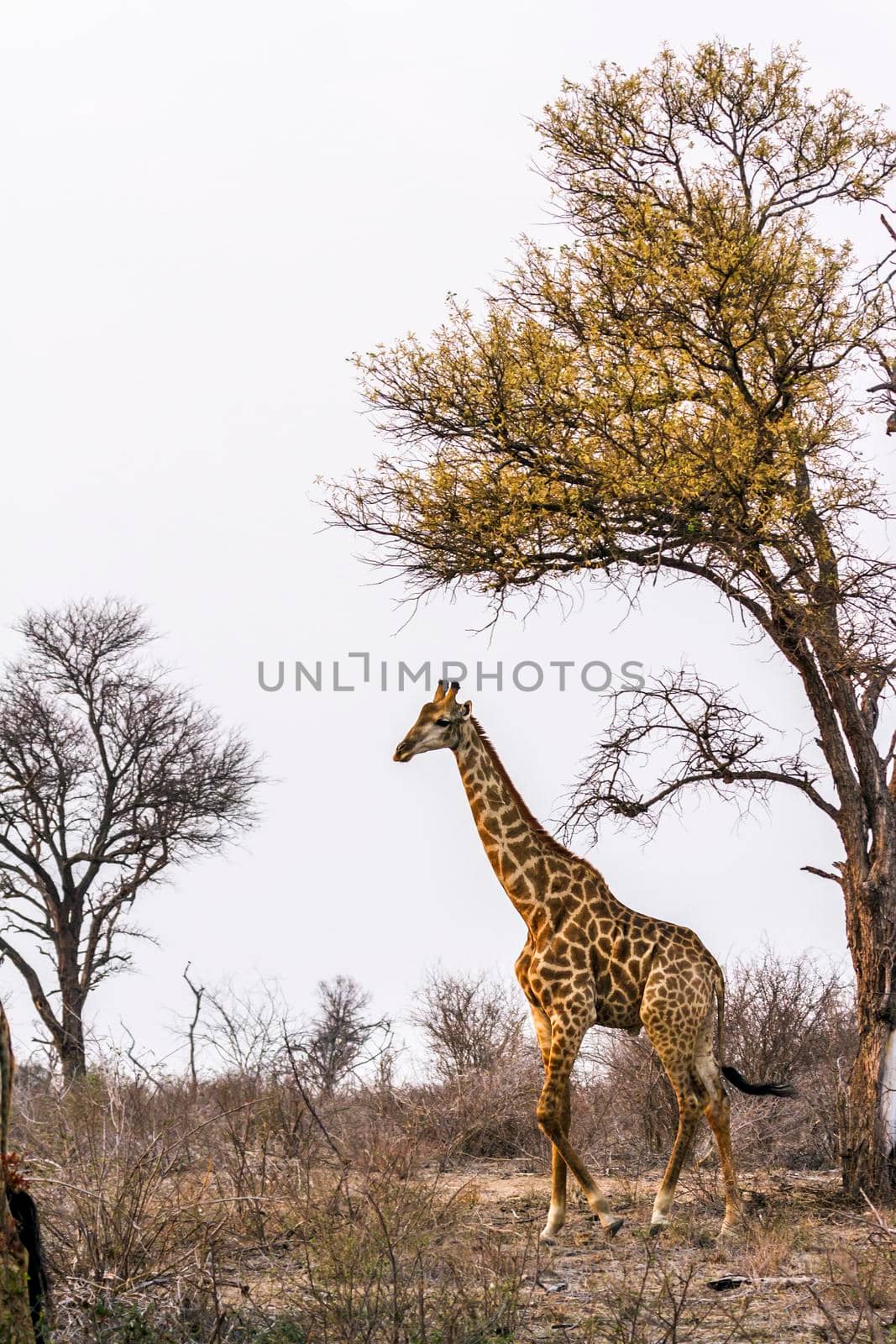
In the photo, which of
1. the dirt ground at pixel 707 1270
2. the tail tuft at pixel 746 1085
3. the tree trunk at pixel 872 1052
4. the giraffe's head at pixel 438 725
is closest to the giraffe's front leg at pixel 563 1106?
the dirt ground at pixel 707 1270

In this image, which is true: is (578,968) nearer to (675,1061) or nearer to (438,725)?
(675,1061)

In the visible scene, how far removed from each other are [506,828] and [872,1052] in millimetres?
4106

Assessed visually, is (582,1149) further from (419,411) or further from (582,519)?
(419,411)

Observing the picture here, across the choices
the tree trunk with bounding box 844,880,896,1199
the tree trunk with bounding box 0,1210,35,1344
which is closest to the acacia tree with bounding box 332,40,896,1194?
the tree trunk with bounding box 844,880,896,1199

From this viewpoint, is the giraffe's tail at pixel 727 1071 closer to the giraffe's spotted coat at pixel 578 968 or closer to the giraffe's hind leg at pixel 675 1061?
the giraffe's spotted coat at pixel 578 968

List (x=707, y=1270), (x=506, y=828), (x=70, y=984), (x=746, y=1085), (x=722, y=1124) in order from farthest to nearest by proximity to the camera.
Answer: (x=70, y=984) < (x=746, y=1085) < (x=506, y=828) < (x=722, y=1124) < (x=707, y=1270)

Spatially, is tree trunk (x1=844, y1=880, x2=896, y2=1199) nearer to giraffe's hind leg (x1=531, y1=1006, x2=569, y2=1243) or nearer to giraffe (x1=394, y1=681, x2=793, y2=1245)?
giraffe (x1=394, y1=681, x2=793, y2=1245)

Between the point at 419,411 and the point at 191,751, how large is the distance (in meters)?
13.8

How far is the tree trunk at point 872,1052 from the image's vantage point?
1204 centimetres

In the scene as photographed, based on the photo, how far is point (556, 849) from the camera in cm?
1066

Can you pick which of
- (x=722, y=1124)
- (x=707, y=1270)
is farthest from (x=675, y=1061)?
(x=707, y=1270)

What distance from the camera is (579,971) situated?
33.1 ft

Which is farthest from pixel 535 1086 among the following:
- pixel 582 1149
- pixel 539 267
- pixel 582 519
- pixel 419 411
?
pixel 539 267

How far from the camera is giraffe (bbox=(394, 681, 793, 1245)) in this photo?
32.5ft
